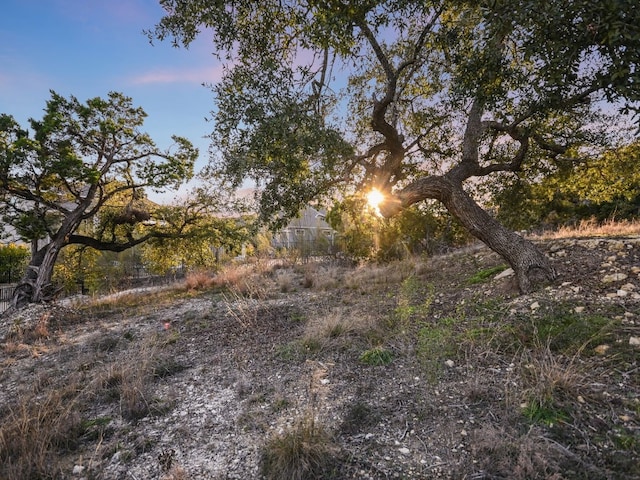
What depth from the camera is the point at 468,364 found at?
3135 mm

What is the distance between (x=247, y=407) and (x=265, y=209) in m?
2.94

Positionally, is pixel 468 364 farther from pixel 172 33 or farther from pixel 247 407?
pixel 172 33

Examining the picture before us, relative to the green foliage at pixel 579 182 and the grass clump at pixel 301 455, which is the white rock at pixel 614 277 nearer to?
the green foliage at pixel 579 182

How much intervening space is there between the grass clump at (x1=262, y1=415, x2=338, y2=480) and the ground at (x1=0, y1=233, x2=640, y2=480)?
1cm

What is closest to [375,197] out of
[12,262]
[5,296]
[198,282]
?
[198,282]

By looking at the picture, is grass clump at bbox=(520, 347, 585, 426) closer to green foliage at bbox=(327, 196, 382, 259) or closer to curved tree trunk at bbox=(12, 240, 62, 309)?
green foliage at bbox=(327, 196, 382, 259)

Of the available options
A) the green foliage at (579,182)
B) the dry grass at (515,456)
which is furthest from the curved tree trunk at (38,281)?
the green foliage at (579,182)

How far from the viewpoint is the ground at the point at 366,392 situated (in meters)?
2.17

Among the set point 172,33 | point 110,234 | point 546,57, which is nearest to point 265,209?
point 172,33

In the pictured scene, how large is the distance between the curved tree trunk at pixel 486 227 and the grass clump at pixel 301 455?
3685mm

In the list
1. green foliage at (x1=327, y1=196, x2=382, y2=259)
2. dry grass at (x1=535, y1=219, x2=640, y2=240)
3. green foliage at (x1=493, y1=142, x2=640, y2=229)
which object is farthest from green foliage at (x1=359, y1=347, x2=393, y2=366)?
dry grass at (x1=535, y1=219, x2=640, y2=240)

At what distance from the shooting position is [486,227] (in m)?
5.18

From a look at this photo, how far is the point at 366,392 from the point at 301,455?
98cm

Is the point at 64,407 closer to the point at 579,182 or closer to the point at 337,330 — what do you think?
the point at 337,330
